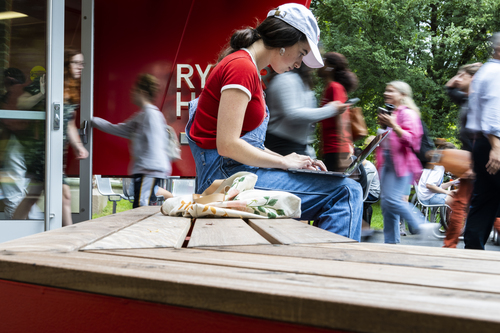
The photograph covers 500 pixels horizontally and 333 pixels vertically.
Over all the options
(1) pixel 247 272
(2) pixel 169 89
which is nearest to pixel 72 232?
(1) pixel 247 272

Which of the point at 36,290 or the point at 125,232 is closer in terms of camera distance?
the point at 36,290

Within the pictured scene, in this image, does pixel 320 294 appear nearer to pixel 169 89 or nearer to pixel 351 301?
pixel 351 301

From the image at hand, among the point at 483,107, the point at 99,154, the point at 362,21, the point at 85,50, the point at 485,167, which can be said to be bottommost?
the point at 99,154

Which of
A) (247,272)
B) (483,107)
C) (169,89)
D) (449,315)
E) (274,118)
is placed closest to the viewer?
(449,315)

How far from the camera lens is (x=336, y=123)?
3592 millimetres

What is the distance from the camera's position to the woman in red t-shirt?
3.61 metres

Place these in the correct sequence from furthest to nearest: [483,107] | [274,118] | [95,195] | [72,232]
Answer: [95,195] < [483,107] < [274,118] < [72,232]

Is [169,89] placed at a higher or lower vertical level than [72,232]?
higher

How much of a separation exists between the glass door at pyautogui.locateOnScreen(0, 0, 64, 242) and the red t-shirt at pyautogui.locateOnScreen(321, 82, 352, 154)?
2.03m

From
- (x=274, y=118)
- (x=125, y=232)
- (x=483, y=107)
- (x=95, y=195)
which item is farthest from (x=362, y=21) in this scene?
(x=125, y=232)

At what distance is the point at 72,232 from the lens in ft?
3.82

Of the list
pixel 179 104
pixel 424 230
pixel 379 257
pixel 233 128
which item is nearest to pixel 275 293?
pixel 379 257

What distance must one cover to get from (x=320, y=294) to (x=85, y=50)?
4.40 metres

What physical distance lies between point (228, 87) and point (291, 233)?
2.38ft
